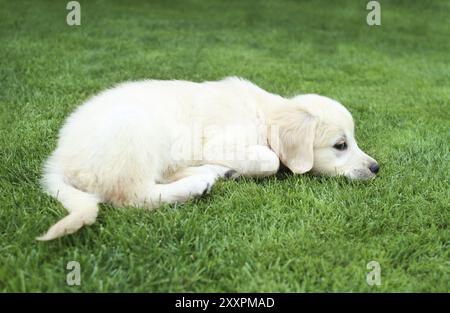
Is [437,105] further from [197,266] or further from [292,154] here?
[197,266]

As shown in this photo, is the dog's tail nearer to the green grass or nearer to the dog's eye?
the green grass

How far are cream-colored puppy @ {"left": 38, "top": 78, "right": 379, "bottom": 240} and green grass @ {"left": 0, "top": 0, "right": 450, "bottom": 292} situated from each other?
0.14 m

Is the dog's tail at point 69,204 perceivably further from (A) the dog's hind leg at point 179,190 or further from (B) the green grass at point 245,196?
(A) the dog's hind leg at point 179,190

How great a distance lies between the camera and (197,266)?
2.88 metres

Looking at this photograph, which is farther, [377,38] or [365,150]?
[377,38]

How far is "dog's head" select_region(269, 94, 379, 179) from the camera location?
414 centimetres

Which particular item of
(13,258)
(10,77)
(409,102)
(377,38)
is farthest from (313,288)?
(377,38)

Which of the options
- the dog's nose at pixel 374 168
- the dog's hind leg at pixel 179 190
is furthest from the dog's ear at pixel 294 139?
the dog's hind leg at pixel 179 190

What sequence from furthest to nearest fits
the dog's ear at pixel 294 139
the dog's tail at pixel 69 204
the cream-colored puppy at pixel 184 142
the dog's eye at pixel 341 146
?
the dog's eye at pixel 341 146
the dog's ear at pixel 294 139
the cream-colored puppy at pixel 184 142
the dog's tail at pixel 69 204

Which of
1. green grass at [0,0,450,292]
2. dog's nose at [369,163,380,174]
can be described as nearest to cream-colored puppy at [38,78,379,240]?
dog's nose at [369,163,380,174]

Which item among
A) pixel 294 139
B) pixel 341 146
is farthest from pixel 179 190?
pixel 341 146

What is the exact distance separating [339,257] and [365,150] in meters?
2.15

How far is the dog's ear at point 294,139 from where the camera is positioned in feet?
13.5

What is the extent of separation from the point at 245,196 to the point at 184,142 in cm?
65
